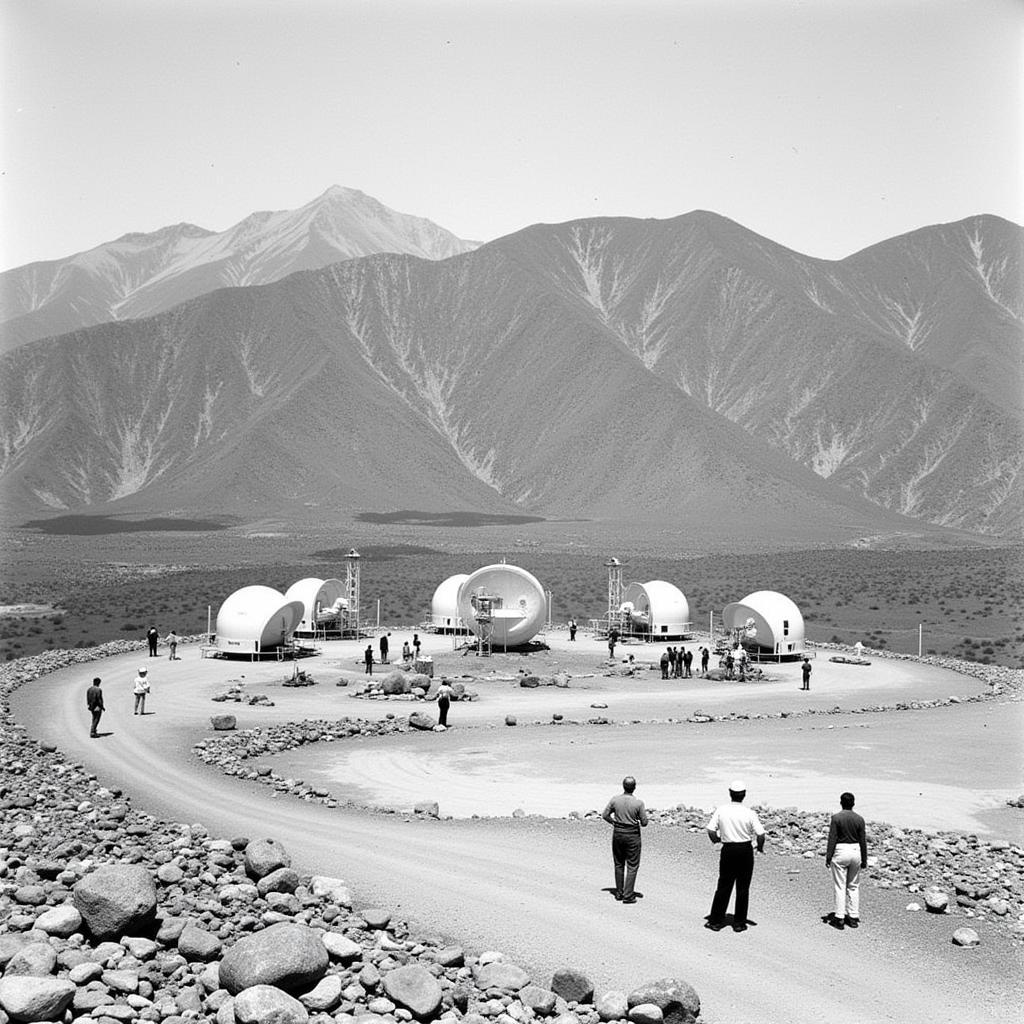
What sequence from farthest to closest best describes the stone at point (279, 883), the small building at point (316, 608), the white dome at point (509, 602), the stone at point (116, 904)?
1. the small building at point (316, 608)
2. the white dome at point (509, 602)
3. the stone at point (279, 883)
4. the stone at point (116, 904)

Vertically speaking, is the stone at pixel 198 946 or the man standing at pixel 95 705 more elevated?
the stone at pixel 198 946

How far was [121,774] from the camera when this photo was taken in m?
20.5

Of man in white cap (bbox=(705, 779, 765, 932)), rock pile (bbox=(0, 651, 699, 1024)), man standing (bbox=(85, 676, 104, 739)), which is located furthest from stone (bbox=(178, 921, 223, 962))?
man standing (bbox=(85, 676, 104, 739))

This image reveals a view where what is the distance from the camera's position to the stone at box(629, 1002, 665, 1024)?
959 centimetres

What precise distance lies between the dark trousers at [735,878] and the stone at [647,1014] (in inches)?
91.9

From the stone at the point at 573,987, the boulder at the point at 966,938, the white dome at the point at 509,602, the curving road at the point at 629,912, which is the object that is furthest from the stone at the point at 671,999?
the white dome at the point at 509,602

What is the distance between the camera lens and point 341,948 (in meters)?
10.7

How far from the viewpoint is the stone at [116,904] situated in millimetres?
10875

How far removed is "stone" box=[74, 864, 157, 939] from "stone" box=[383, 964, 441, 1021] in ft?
8.90

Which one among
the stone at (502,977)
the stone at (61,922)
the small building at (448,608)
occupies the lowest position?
the small building at (448,608)

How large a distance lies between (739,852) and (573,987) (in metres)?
2.49

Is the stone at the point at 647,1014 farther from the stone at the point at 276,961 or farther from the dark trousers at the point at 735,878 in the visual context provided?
the stone at the point at 276,961

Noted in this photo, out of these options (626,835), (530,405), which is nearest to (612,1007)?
(626,835)

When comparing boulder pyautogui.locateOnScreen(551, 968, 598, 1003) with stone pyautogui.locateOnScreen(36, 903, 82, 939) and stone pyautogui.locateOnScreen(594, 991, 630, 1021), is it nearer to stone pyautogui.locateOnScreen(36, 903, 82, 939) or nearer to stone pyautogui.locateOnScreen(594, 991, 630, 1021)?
stone pyautogui.locateOnScreen(594, 991, 630, 1021)
